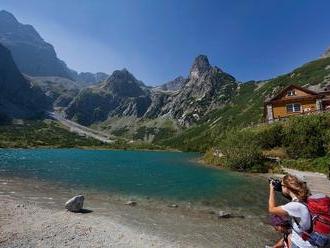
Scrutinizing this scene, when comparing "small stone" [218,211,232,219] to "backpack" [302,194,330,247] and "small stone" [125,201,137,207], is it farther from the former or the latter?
"backpack" [302,194,330,247]

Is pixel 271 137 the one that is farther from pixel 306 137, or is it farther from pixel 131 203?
pixel 131 203

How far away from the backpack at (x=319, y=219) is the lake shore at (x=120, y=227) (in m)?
8.69

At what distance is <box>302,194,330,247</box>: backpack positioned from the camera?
719cm

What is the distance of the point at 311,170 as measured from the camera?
43.3 m

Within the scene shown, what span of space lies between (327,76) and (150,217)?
132250mm

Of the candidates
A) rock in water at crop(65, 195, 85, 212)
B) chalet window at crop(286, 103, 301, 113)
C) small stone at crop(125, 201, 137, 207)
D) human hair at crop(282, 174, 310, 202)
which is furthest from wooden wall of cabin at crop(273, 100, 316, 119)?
human hair at crop(282, 174, 310, 202)

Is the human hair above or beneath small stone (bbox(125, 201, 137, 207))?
above

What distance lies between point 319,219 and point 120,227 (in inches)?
→ 483

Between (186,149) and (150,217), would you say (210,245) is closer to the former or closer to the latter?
(150,217)

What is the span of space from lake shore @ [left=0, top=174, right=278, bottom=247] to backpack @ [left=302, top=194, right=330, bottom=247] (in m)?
8.69

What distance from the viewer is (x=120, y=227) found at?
57.4 ft

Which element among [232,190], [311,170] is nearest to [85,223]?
[232,190]

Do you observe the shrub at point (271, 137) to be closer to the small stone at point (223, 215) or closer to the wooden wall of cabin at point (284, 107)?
the wooden wall of cabin at point (284, 107)

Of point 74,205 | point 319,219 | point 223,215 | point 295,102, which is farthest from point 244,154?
point 319,219
